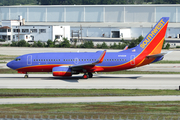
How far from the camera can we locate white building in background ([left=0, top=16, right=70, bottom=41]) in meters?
124

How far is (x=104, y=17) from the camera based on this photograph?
156 meters

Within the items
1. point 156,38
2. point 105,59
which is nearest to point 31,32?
point 105,59

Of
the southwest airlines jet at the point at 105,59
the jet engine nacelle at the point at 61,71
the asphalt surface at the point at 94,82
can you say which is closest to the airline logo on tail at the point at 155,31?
the southwest airlines jet at the point at 105,59

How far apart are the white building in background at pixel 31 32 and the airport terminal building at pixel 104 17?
1079 centimetres

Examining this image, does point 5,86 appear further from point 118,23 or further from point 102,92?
point 118,23

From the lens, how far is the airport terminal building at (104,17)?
143m

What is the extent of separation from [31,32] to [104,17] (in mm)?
45026

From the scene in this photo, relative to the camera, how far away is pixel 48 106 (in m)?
26.3

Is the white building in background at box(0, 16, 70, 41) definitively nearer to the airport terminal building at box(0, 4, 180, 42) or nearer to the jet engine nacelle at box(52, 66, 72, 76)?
the airport terminal building at box(0, 4, 180, 42)

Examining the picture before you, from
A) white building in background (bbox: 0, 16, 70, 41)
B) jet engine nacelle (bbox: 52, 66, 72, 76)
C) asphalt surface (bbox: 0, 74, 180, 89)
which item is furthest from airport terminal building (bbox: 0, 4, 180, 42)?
jet engine nacelle (bbox: 52, 66, 72, 76)

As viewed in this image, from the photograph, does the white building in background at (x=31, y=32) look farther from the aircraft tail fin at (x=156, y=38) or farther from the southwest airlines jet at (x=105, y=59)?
the aircraft tail fin at (x=156, y=38)

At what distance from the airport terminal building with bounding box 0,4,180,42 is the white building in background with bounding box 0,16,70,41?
1079 centimetres

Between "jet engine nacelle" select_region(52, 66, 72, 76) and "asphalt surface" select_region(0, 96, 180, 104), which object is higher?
"jet engine nacelle" select_region(52, 66, 72, 76)

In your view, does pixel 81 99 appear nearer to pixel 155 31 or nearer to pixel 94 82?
pixel 94 82
